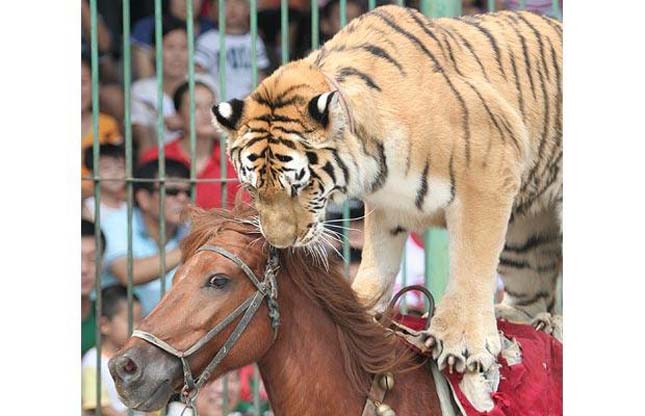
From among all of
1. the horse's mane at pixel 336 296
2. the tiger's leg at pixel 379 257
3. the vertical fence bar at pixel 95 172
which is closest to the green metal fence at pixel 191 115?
the vertical fence bar at pixel 95 172

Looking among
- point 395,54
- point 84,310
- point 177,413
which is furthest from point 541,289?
point 84,310

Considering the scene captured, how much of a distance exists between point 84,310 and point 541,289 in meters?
0.84

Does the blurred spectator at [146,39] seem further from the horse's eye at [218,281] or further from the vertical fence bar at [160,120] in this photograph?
the horse's eye at [218,281]

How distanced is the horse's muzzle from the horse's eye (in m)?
0.12

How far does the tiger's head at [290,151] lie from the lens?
1581mm

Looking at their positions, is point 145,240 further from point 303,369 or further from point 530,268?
point 530,268

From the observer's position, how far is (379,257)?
1926mm

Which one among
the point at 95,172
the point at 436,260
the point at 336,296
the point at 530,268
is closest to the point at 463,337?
the point at 336,296

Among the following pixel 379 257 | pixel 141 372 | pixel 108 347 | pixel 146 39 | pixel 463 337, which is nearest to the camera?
pixel 141 372

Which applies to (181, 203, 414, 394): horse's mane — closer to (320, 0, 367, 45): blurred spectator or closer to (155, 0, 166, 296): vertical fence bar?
A: (155, 0, 166, 296): vertical fence bar

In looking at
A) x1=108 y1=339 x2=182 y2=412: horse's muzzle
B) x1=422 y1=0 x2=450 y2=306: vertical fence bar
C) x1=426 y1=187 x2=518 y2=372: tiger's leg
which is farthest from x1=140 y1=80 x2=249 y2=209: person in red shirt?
x1=108 y1=339 x2=182 y2=412: horse's muzzle

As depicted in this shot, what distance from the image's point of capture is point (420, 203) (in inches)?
69.9

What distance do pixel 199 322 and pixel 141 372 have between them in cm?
10

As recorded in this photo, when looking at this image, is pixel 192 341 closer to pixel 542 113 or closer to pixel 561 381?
pixel 561 381
